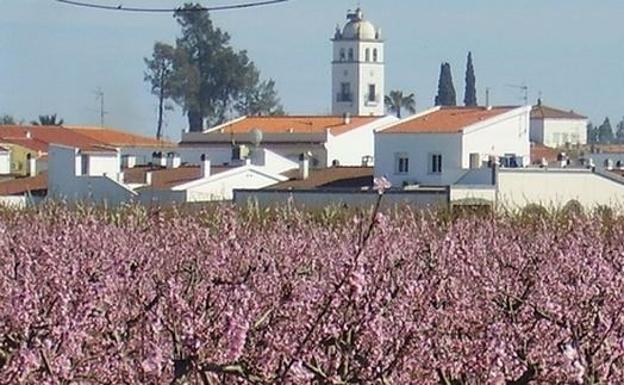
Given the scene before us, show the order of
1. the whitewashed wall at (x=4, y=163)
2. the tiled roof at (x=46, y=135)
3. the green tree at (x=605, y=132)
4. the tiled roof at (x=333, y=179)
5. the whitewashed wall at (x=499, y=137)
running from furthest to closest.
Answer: the green tree at (x=605, y=132) → the tiled roof at (x=46, y=135) → the whitewashed wall at (x=4, y=163) → the whitewashed wall at (x=499, y=137) → the tiled roof at (x=333, y=179)

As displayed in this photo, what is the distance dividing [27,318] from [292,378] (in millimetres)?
1310

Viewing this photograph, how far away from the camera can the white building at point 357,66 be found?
11044 cm

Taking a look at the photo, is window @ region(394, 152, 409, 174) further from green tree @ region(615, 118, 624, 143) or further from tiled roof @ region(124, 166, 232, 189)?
green tree @ region(615, 118, 624, 143)

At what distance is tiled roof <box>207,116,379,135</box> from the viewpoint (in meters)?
67.1

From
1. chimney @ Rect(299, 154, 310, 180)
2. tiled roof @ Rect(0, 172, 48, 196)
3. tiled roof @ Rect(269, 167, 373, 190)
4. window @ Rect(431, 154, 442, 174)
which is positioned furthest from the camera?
window @ Rect(431, 154, 442, 174)

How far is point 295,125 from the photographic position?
7044 centimetres

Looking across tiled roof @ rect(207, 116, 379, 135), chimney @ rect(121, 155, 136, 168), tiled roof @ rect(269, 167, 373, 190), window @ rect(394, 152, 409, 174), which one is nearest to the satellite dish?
chimney @ rect(121, 155, 136, 168)

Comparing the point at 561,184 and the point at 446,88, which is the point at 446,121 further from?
the point at 446,88

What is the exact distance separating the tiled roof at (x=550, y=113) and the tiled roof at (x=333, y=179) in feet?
141

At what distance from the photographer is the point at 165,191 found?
3872 centimetres

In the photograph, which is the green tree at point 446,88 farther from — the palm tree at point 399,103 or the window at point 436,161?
the window at point 436,161

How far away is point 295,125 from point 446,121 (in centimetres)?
1483

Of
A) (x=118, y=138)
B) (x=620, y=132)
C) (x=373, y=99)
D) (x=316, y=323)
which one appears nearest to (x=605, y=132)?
(x=620, y=132)

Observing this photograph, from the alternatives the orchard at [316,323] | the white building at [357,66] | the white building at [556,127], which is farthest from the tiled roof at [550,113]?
the orchard at [316,323]
